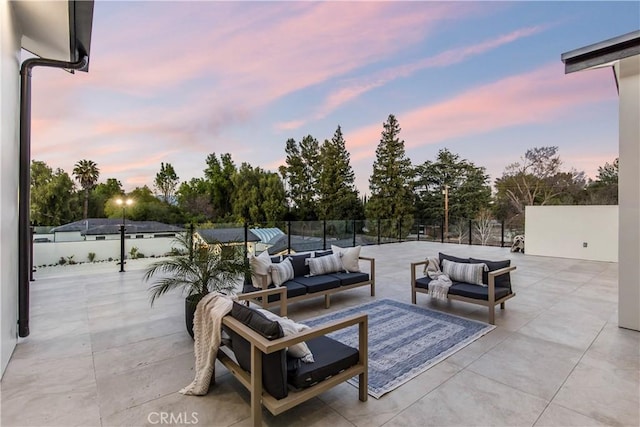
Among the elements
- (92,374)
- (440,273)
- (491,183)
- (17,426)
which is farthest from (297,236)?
(491,183)

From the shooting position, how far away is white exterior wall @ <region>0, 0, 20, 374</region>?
2.50 m

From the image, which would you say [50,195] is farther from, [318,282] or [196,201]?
[318,282]

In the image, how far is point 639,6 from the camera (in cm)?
493

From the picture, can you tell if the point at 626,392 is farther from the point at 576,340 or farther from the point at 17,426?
the point at 17,426

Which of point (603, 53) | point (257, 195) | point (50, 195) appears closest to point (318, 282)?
point (603, 53)

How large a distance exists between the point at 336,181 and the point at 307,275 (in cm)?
1758

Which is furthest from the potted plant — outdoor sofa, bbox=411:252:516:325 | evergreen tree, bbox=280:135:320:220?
evergreen tree, bbox=280:135:320:220

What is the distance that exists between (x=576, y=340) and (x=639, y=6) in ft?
18.7

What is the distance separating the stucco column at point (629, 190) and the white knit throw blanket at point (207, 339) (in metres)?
4.36

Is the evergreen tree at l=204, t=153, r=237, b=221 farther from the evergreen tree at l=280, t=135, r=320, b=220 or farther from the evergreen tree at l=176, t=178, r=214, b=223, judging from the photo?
the evergreen tree at l=280, t=135, r=320, b=220

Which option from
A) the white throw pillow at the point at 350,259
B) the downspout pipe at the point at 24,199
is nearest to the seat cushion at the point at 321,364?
the white throw pillow at the point at 350,259

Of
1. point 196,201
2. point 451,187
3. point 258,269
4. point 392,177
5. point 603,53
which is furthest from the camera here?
point 196,201

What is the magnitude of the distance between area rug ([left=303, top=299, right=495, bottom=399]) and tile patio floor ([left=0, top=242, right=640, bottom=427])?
12 centimetres

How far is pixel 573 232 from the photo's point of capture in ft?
28.9
